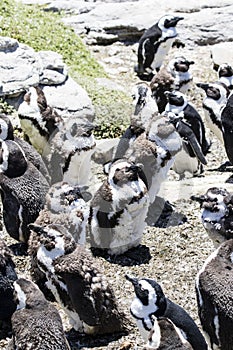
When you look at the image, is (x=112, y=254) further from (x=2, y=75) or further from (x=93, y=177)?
(x=2, y=75)

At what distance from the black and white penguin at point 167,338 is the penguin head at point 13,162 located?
11.9 feet

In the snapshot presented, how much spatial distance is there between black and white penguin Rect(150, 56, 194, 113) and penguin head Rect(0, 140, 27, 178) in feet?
13.1

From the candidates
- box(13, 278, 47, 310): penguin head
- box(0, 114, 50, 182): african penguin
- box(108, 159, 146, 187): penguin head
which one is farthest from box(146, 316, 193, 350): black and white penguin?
box(0, 114, 50, 182): african penguin

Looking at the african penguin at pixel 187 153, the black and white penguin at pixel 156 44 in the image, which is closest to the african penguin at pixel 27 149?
the african penguin at pixel 187 153

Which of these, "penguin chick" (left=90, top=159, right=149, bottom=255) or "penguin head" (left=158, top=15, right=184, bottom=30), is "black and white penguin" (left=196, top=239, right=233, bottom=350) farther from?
"penguin head" (left=158, top=15, right=184, bottom=30)

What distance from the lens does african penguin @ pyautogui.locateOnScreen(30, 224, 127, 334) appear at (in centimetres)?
815

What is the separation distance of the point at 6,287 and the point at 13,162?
2.09 metres

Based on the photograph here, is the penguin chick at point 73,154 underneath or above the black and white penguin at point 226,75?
Result: above

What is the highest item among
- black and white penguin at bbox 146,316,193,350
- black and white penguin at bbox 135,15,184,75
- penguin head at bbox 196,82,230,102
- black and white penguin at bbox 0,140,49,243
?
black and white penguin at bbox 146,316,193,350

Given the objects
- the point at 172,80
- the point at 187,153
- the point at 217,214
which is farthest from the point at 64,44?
the point at 217,214

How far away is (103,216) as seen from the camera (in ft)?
31.9

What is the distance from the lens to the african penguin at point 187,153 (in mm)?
11773

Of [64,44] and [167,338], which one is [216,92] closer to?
[64,44]

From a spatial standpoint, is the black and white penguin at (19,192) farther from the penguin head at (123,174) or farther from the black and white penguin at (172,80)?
the black and white penguin at (172,80)
